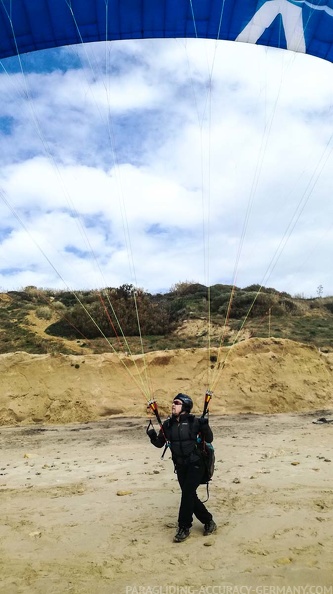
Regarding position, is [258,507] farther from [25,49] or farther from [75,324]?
[75,324]

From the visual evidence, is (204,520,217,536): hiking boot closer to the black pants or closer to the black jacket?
the black pants

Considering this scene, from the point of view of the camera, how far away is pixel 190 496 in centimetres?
494

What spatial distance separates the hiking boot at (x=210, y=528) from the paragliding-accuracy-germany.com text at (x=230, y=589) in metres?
1.21

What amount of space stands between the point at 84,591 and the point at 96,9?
10373 mm

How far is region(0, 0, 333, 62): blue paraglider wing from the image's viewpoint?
30.7 feet

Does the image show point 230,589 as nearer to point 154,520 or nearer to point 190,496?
point 190,496

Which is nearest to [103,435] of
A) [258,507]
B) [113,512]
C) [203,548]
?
[113,512]

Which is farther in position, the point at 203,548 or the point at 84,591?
the point at 203,548

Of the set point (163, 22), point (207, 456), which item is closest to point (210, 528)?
point (207, 456)

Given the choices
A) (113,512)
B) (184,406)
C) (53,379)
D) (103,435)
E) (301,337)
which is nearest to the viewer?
(184,406)

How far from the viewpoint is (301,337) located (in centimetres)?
1722

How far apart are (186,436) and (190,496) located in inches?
24.8

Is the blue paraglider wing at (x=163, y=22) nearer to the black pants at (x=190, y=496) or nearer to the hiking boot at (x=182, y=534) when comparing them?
the black pants at (x=190, y=496)

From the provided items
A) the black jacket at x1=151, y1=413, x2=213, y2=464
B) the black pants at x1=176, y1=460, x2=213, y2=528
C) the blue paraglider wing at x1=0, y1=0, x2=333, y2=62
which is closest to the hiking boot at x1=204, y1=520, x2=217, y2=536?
the black pants at x1=176, y1=460, x2=213, y2=528
